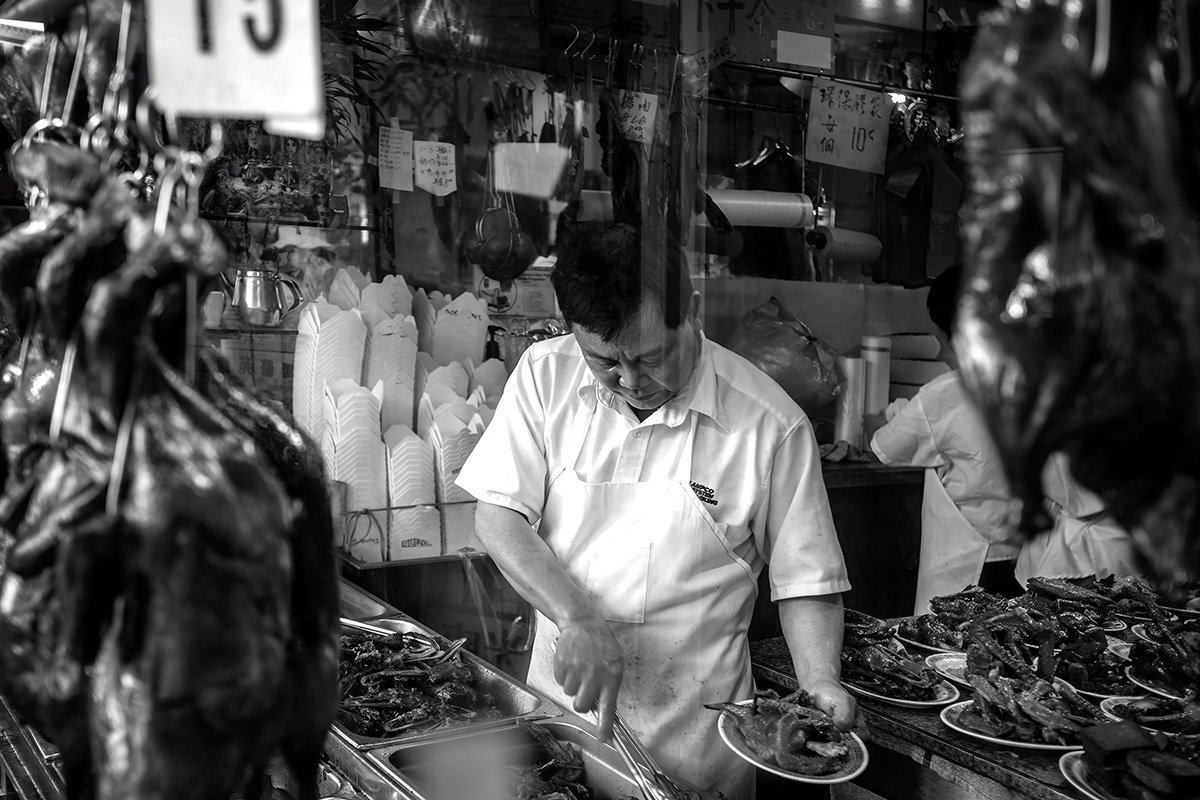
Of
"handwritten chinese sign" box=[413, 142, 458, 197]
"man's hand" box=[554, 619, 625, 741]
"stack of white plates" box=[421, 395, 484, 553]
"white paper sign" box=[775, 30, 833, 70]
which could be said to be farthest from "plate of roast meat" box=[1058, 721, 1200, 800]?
"handwritten chinese sign" box=[413, 142, 458, 197]

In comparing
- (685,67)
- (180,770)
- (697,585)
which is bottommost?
(697,585)

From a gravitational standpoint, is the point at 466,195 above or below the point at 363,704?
above

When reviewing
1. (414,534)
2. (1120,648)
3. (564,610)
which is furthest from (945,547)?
(564,610)

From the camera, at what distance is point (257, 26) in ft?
2.56

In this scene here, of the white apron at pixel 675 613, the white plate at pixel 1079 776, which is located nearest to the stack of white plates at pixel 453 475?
the white apron at pixel 675 613

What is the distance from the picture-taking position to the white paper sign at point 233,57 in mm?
766

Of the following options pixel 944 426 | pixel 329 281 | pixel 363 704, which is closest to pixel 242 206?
pixel 329 281

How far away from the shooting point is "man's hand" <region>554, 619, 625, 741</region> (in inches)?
85.1

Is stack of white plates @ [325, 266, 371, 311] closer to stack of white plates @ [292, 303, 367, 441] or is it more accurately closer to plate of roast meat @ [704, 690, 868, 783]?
stack of white plates @ [292, 303, 367, 441]

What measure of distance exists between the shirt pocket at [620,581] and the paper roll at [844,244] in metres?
2.86

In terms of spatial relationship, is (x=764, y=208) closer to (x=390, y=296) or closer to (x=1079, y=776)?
(x=390, y=296)

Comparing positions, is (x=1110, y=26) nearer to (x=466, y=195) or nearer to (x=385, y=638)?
(x=385, y=638)

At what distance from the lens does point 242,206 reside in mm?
3996

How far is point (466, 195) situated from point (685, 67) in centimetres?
140
